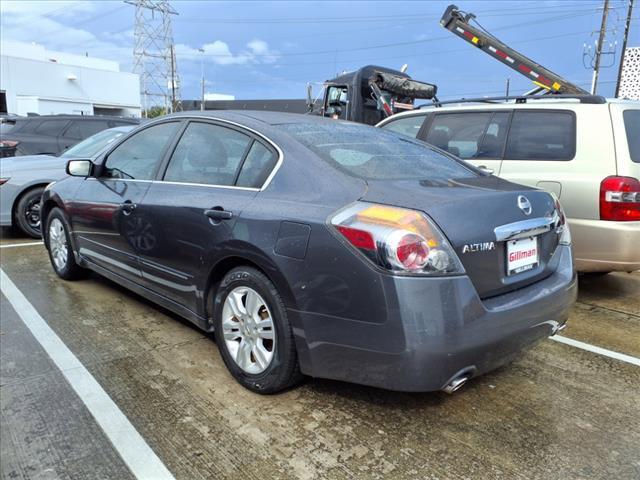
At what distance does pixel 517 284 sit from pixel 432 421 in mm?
838

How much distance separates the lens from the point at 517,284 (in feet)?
8.80

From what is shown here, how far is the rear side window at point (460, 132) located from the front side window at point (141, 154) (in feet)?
9.94

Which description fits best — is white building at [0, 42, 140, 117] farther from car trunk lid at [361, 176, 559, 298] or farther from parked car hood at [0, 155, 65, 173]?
car trunk lid at [361, 176, 559, 298]

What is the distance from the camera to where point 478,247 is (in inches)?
97.1

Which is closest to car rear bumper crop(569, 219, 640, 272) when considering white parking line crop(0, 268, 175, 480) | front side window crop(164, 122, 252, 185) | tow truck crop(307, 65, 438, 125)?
front side window crop(164, 122, 252, 185)

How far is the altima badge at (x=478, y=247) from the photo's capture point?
2418 millimetres

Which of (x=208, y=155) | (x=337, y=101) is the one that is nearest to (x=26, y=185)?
(x=208, y=155)

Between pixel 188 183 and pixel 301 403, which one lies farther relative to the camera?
pixel 188 183

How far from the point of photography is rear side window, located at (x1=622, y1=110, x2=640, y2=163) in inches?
167

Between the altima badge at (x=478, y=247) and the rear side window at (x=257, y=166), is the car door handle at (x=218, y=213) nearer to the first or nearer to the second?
the rear side window at (x=257, y=166)

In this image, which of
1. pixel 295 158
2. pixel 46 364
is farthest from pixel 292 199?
pixel 46 364

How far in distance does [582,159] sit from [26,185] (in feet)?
21.4

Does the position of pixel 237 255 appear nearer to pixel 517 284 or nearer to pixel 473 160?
pixel 517 284

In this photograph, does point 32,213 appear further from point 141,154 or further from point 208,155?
point 208,155
